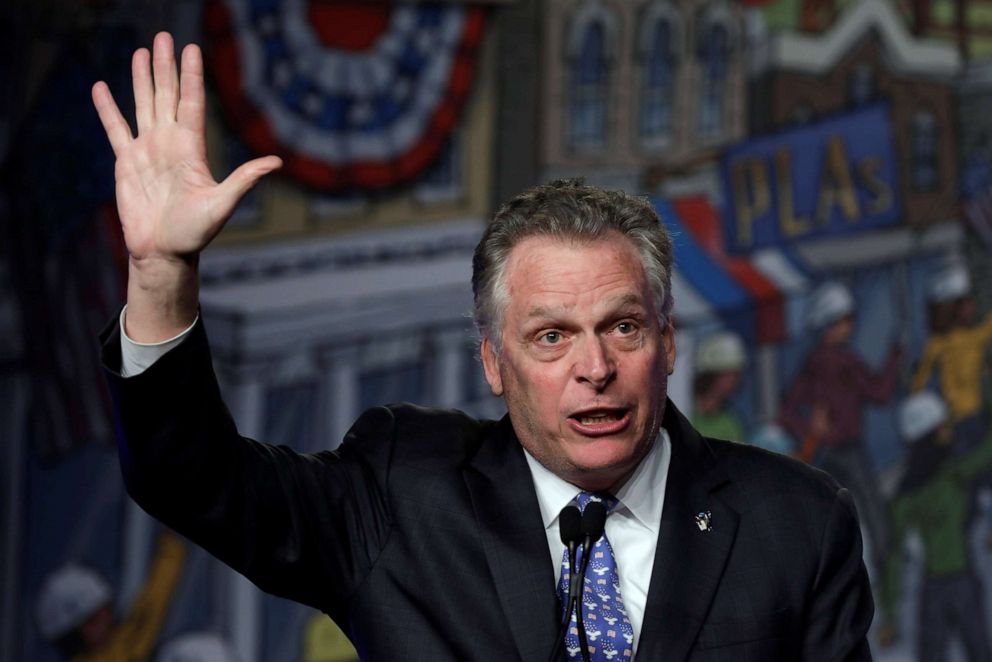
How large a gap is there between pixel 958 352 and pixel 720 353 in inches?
43.9

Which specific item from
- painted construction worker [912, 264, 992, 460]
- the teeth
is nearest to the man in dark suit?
the teeth

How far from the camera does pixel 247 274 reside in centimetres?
384

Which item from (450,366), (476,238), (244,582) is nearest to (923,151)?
(476,238)

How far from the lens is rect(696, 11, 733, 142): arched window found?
4848 mm

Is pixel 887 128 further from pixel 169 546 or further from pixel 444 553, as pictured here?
pixel 444 553

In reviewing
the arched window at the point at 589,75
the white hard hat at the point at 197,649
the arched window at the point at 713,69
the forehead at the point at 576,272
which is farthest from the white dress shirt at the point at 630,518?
the arched window at the point at 713,69

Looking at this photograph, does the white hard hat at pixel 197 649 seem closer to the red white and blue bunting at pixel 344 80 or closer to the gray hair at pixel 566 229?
the red white and blue bunting at pixel 344 80

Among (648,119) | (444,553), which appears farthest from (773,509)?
(648,119)

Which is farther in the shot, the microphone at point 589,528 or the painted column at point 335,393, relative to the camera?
the painted column at point 335,393

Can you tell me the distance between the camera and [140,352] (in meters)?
1.58

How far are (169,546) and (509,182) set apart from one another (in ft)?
4.81

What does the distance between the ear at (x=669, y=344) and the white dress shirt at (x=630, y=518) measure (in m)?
0.11

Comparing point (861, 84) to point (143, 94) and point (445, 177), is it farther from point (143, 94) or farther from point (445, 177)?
point (143, 94)

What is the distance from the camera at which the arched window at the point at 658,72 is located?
470cm
